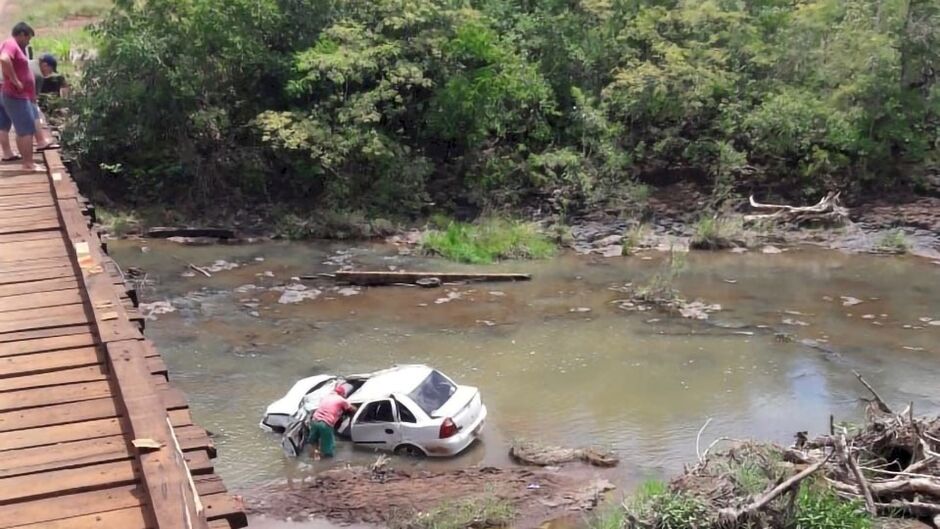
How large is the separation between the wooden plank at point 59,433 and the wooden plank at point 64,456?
0.05 m

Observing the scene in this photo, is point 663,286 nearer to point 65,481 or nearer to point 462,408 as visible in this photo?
point 462,408

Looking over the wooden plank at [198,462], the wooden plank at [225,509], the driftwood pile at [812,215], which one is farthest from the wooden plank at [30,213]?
the driftwood pile at [812,215]

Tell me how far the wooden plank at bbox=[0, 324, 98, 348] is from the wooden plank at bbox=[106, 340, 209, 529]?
2.43 ft

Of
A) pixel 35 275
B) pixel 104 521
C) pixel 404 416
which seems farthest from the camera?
pixel 404 416

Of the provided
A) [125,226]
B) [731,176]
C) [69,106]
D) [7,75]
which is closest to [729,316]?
[731,176]

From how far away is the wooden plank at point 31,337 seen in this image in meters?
6.35

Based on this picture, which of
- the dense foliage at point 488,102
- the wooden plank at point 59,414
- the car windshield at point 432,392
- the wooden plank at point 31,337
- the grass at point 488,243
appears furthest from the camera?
the dense foliage at point 488,102

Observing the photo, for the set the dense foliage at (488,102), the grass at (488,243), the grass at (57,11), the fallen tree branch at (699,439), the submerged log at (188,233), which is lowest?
the fallen tree branch at (699,439)

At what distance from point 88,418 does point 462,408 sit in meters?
9.79

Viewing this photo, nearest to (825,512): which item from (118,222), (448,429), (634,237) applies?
(448,429)

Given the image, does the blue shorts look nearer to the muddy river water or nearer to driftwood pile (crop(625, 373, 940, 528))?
the muddy river water

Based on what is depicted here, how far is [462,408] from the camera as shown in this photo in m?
15.0

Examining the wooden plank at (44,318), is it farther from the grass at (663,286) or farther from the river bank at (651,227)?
the river bank at (651,227)

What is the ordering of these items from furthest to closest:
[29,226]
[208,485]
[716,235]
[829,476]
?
[716,235]
[829,476]
[29,226]
[208,485]
